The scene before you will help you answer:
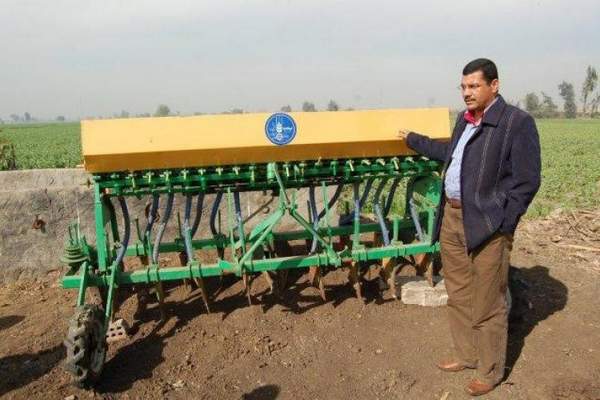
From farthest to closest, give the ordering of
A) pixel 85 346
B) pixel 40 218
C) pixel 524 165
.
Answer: pixel 40 218 → pixel 85 346 → pixel 524 165

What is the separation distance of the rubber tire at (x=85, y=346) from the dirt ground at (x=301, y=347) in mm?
178

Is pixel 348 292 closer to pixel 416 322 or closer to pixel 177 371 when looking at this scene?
pixel 416 322

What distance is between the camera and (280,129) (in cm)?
419

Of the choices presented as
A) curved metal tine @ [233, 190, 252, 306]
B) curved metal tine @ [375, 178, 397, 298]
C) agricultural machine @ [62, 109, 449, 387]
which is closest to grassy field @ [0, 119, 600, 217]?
curved metal tine @ [375, 178, 397, 298]

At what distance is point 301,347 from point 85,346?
174 centimetres

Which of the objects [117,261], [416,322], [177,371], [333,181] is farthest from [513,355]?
[117,261]

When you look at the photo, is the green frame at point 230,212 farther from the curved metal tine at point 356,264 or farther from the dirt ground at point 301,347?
the dirt ground at point 301,347

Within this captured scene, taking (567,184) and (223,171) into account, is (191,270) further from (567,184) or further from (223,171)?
(567,184)

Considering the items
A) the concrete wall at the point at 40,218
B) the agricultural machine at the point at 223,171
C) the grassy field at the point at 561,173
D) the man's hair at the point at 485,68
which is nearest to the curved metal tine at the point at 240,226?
the agricultural machine at the point at 223,171

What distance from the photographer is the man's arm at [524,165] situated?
124 inches

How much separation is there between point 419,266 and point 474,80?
2.50 m

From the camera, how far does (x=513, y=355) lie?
415cm

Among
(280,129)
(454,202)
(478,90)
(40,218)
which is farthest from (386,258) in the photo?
(40,218)

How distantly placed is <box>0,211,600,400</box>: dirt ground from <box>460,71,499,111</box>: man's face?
2076mm
